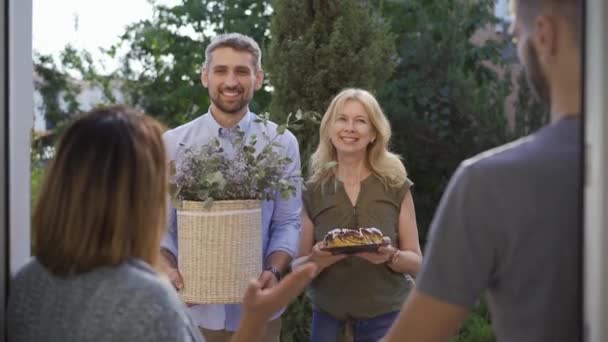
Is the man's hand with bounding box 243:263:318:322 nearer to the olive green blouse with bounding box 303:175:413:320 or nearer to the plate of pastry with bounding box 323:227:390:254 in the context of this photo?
the plate of pastry with bounding box 323:227:390:254

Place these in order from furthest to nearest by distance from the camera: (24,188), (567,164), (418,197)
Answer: (418,197)
(24,188)
(567,164)

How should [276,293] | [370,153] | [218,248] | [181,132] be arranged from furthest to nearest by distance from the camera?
[370,153] → [181,132] → [218,248] → [276,293]

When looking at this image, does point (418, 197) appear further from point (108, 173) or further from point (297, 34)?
point (108, 173)

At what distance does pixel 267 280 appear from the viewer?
3047 millimetres

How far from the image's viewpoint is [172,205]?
2918 millimetres

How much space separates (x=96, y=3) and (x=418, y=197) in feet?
13.7

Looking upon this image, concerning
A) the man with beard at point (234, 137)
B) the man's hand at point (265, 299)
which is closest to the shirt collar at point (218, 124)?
the man with beard at point (234, 137)

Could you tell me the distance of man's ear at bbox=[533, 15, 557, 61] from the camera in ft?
5.04

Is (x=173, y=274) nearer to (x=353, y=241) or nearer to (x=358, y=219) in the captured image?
(x=353, y=241)

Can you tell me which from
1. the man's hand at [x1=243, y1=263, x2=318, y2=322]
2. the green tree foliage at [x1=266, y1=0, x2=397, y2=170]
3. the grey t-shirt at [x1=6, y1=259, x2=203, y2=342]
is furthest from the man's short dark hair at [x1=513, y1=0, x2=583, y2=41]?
the green tree foliage at [x1=266, y1=0, x2=397, y2=170]

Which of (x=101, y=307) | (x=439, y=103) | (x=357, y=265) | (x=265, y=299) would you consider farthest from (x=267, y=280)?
(x=439, y=103)

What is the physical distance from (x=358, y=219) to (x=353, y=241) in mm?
290

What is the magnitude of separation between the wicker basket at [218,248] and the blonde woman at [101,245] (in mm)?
1268

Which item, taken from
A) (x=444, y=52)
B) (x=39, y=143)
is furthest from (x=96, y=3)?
(x=444, y=52)
